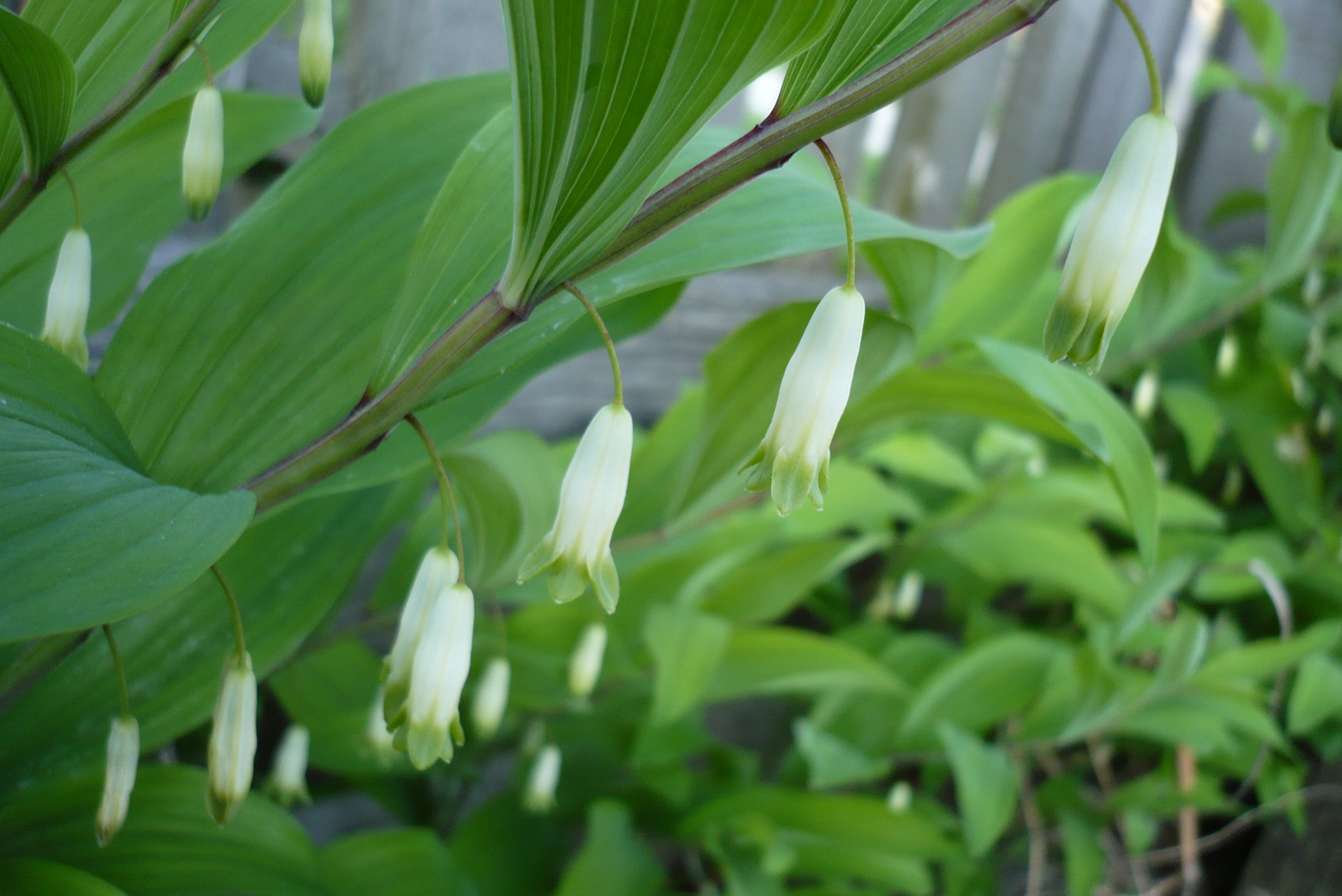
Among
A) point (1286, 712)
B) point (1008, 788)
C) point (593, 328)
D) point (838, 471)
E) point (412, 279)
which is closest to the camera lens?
point (412, 279)

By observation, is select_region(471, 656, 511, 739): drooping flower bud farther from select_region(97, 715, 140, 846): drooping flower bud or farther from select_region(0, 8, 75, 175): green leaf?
select_region(0, 8, 75, 175): green leaf

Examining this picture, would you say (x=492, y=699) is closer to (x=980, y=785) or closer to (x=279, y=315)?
(x=279, y=315)

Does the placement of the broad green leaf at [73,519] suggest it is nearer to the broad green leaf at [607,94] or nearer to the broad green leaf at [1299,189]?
the broad green leaf at [607,94]

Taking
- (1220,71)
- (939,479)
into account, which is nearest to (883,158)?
(1220,71)

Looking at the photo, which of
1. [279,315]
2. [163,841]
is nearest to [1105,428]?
[279,315]

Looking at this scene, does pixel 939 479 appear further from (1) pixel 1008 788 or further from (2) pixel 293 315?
(2) pixel 293 315

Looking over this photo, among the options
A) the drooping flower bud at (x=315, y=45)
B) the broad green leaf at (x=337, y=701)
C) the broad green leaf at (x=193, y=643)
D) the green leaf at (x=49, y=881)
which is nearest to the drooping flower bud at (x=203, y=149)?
the drooping flower bud at (x=315, y=45)

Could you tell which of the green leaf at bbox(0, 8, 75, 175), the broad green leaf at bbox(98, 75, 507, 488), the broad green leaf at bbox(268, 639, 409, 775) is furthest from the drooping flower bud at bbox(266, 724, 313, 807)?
the green leaf at bbox(0, 8, 75, 175)
